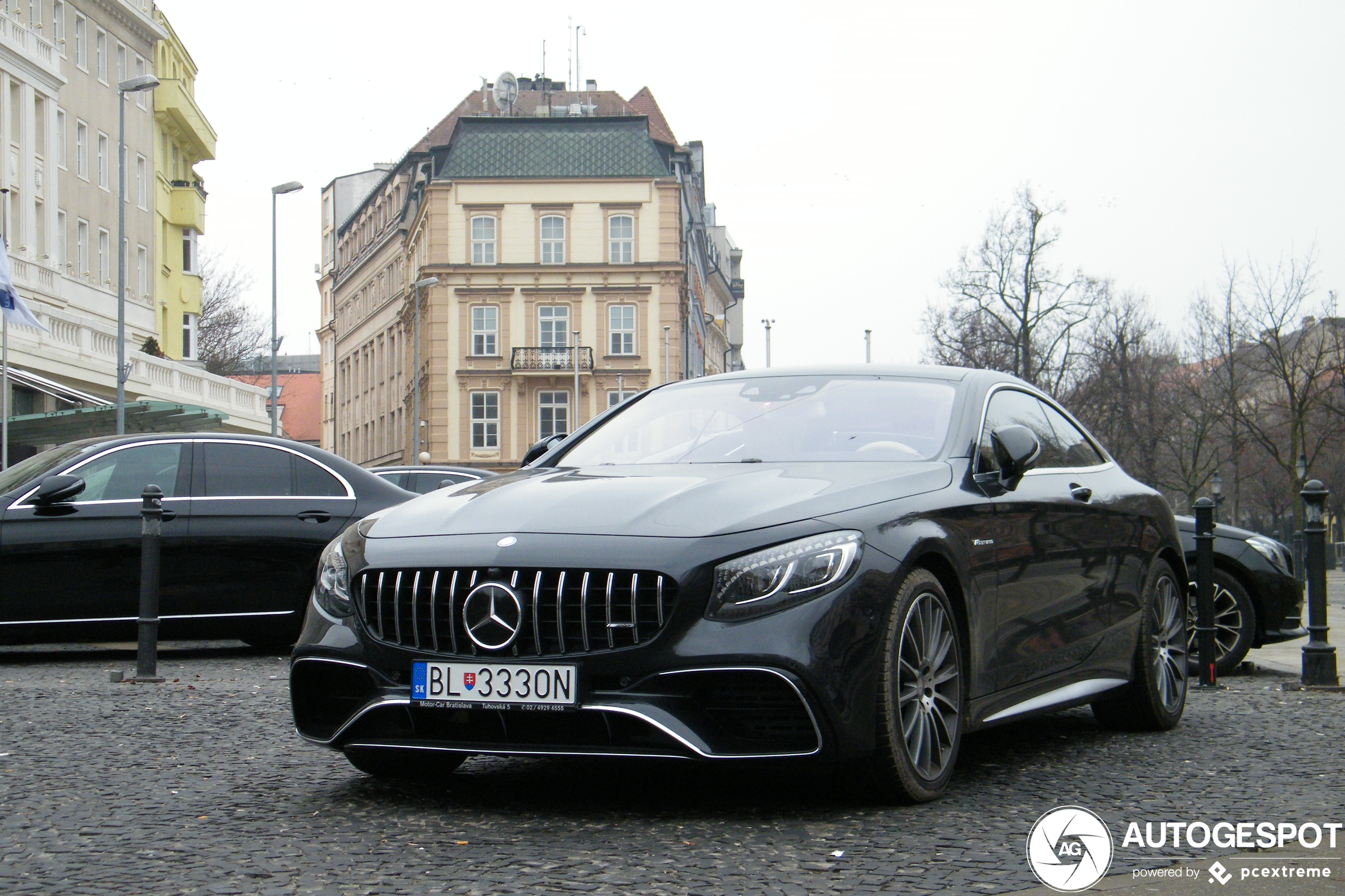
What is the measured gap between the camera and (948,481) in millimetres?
5629

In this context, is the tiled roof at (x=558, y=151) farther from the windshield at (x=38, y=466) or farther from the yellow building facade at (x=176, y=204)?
the windshield at (x=38, y=466)

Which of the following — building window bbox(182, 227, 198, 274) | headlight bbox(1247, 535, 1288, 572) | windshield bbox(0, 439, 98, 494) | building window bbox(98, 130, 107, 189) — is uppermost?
building window bbox(98, 130, 107, 189)

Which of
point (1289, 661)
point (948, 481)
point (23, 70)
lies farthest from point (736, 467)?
point (23, 70)

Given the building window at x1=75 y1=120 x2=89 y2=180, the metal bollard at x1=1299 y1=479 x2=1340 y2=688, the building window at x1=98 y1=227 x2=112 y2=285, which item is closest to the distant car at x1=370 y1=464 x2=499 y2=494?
the metal bollard at x1=1299 y1=479 x2=1340 y2=688

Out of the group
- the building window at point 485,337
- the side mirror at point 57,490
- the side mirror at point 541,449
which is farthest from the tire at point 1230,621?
Result: the building window at point 485,337

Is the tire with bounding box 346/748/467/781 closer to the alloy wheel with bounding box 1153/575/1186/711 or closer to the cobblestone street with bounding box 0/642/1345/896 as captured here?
the cobblestone street with bounding box 0/642/1345/896

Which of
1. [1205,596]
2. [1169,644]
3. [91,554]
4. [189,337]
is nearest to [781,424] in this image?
[1169,644]

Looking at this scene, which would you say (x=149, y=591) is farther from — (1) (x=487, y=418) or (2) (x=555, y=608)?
(1) (x=487, y=418)

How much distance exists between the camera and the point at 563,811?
5113mm

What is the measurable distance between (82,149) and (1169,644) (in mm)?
46733

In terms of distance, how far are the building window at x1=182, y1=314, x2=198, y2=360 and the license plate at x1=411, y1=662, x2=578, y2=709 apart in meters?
55.4

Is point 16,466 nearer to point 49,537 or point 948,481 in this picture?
point 49,537

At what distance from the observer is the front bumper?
15.4 feet

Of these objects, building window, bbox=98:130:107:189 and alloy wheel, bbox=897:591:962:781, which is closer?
alloy wheel, bbox=897:591:962:781
